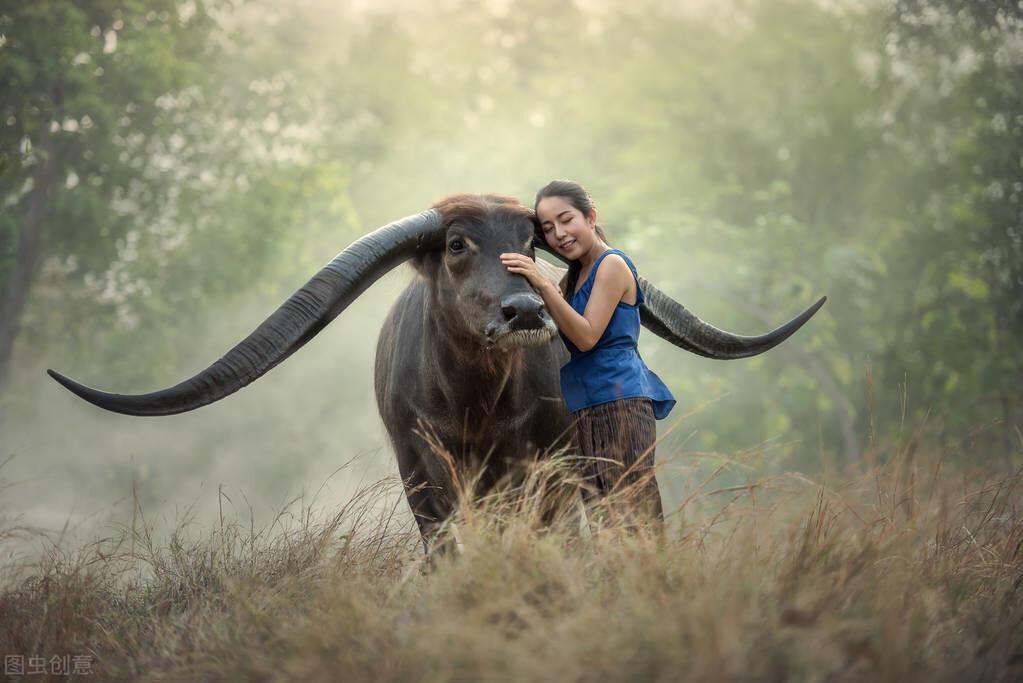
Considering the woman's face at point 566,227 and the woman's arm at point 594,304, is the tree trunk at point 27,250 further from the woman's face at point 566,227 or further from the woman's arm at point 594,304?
the woman's arm at point 594,304

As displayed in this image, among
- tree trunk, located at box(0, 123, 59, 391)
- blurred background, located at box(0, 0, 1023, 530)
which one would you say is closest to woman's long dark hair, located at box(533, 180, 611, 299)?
blurred background, located at box(0, 0, 1023, 530)

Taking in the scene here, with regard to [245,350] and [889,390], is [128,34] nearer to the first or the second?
[245,350]

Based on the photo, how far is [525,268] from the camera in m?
4.46

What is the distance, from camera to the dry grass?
2744 millimetres

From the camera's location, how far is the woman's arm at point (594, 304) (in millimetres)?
4238

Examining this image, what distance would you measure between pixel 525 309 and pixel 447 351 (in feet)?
3.11

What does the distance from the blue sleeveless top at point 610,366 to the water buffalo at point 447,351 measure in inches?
10.6

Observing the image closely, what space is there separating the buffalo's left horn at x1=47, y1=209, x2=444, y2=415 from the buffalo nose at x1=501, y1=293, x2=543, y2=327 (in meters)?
0.93

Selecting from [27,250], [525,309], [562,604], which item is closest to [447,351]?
[525,309]

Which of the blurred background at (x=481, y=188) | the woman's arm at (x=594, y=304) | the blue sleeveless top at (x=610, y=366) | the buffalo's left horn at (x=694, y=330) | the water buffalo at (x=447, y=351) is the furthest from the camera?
the blurred background at (x=481, y=188)

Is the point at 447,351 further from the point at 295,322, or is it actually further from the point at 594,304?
the point at 594,304

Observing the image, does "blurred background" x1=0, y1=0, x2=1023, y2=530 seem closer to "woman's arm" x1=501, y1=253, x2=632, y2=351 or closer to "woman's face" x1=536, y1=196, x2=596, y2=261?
"woman's face" x1=536, y1=196, x2=596, y2=261

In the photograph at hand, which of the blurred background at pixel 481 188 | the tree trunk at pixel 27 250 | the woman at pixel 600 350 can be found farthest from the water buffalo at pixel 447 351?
the tree trunk at pixel 27 250

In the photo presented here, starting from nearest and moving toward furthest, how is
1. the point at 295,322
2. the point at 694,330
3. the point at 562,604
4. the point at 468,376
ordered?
the point at 562,604
the point at 295,322
the point at 468,376
the point at 694,330
